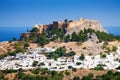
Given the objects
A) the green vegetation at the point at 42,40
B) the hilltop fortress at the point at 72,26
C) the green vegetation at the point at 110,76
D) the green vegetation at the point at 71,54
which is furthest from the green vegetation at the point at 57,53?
the green vegetation at the point at 110,76

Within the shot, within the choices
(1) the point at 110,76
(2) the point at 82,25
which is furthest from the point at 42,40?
(1) the point at 110,76

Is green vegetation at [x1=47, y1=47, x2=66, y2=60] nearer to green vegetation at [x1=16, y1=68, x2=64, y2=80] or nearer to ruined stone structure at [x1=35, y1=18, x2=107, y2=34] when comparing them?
green vegetation at [x1=16, y1=68, x2=64, y2=80]

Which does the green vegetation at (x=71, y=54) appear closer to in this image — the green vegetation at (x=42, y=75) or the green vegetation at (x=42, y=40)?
the green vegetation at (x=42, y=40)

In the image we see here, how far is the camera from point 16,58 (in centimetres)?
7588

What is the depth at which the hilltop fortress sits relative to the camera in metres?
85.2

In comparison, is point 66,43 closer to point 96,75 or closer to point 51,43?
point 51,43

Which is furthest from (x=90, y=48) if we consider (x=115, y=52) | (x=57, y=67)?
(x=57, y=67)

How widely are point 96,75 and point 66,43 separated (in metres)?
16.2

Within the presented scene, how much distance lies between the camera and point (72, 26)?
279ft

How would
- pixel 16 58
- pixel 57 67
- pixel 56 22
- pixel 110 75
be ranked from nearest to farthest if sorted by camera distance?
pixel 110 75
pixel 57 67
pixel 16 58
pixel 56 22

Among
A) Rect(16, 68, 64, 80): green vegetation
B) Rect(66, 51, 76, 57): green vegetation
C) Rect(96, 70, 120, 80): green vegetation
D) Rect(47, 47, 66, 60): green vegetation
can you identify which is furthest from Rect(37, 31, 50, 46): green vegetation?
Rect(96, 70, 120, 80): green vegetation

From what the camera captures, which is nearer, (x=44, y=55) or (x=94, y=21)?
(x=44, y=55)

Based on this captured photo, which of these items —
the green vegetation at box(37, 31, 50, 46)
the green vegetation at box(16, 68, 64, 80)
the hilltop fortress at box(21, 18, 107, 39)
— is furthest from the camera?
the hilltop fortress at box(21, 18, 107, 39)

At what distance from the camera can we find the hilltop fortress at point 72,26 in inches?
3356
